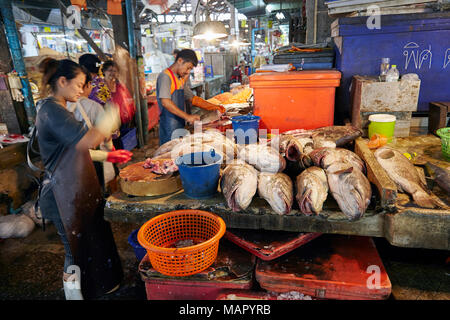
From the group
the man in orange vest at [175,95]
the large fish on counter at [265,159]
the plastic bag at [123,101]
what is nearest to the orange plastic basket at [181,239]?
the large fish on counter at [265,159]

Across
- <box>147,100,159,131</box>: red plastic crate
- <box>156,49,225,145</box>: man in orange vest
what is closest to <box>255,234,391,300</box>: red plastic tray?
<box>156,49,225,145</box>: man in orange vest

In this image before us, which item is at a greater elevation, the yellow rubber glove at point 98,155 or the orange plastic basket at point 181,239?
the yellow rubber glove at point 98,155

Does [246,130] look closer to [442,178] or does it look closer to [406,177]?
[406,177]

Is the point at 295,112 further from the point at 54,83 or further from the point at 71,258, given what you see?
the point at 71,258

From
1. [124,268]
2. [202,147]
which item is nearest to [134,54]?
[124,268]

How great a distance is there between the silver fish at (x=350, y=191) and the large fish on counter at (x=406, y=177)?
16.2 inches

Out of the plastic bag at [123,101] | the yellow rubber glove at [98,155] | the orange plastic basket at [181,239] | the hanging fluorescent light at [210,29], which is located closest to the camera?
the orange plastic basket at [181,239]

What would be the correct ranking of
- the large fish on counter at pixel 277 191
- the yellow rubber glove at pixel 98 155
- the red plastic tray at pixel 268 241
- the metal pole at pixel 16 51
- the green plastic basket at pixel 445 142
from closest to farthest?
the large fish on counter at pixel 277 191 < the red plastic tray at pixel 268 241 < the yellow rubber glove at pixel 98 155 < the green plastic basket at pixel 445 142 < the metal pole at pixel 16 51

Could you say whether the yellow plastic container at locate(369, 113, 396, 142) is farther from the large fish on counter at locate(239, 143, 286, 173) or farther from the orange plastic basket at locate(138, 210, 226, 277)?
the orange plastic basket at locate(138, 210, 226, 277)

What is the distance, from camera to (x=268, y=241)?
2.36 meters

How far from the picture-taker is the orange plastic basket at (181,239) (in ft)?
6.19

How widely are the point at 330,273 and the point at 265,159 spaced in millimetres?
986

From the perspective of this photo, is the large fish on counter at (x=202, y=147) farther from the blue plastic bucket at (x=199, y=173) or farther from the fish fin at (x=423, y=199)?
the fish fin at (x=423, y=199)
